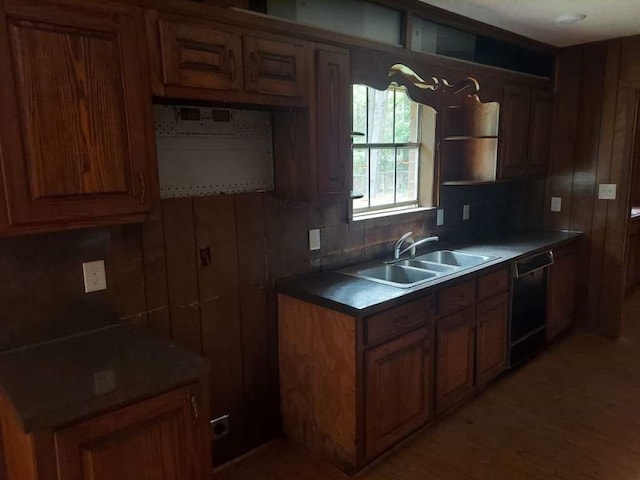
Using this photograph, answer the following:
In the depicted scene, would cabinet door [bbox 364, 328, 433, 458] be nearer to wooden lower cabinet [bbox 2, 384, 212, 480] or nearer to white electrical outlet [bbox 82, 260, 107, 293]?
wooden lower cabinet [bbox 2, 384, 212, 480]

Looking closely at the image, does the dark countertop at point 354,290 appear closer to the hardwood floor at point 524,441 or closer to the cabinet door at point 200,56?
the hardwood floor at point 524,441

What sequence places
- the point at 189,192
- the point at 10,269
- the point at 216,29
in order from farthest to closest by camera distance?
the point at 189,192
the point at 216,29
the point at 10,269

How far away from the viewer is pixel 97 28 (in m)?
1.50

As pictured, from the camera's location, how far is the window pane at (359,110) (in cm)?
295

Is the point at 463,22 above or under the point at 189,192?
above

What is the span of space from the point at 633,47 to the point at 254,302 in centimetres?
330

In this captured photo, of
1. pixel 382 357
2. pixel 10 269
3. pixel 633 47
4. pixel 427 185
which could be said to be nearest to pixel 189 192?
pixel 10 269

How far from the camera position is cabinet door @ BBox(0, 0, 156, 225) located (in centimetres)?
138

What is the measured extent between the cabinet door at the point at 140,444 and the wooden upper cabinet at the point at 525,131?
9.28 feet

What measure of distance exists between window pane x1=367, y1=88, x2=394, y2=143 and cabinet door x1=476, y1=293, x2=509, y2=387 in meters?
1.23

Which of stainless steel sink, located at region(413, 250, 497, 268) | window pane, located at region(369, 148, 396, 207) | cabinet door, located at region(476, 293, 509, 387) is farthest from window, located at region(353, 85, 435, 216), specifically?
cabinet door, located at region(476, 293, 509, 387)

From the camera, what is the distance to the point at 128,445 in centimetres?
144

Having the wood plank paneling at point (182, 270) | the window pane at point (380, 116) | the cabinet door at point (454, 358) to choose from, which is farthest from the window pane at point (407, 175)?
the wood plank paneling at point (182, 270)

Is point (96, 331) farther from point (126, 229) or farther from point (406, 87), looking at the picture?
point (406, 87)
